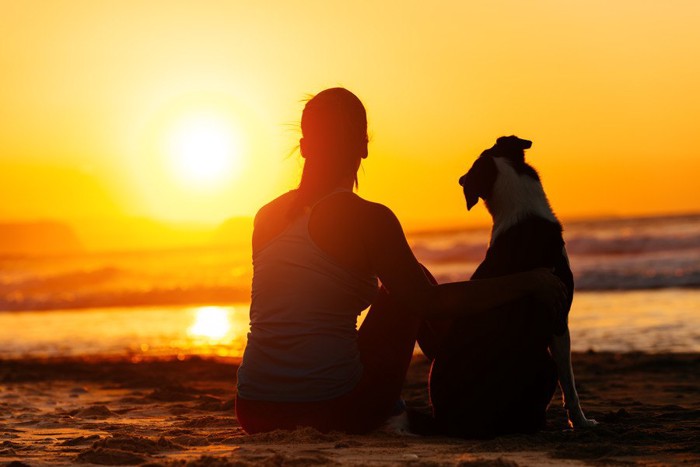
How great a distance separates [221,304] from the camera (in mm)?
19188

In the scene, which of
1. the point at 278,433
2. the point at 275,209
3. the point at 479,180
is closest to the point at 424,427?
the point at 278,433

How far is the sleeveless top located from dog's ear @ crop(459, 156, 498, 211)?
116 cm

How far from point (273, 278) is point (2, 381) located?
18.1 feet

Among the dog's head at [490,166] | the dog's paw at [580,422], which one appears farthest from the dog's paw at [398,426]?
the dog's head at [490,166]

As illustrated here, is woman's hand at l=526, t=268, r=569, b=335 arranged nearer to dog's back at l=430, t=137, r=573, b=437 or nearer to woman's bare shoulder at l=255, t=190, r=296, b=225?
dog's back at l=430, t=137, r=573, b=437

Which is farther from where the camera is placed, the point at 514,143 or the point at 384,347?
the point at 514,143

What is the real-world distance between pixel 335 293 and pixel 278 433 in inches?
28.4

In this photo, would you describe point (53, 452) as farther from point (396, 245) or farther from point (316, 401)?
point (396, 245)

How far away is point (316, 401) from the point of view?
3742 millimetres

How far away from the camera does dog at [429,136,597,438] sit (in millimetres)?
3824

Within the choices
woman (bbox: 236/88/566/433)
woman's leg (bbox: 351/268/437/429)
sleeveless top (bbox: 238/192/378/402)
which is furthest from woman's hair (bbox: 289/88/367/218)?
woman's leg (bbox: 351/268/437/429)

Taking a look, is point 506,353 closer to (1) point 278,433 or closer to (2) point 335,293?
(2) point 335,293

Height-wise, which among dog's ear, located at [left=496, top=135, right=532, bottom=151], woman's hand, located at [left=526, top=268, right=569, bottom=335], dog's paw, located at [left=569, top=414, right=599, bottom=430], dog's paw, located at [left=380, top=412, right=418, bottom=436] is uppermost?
dog's ear, located at [left=496, top=135, right=532, bottom=151]

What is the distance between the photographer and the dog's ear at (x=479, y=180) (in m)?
4.57
